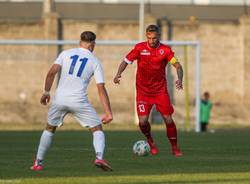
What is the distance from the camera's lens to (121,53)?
149 ft

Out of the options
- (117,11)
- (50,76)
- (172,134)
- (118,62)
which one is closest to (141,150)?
(172,134)

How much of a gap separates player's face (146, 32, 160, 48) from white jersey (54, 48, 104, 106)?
3.64 meters

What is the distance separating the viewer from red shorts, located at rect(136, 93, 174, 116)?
753 inches

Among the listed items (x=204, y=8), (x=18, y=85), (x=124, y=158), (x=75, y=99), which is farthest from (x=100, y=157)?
(x=204, y=8)

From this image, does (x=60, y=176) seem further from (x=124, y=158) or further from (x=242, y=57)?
(x=242, y=57)

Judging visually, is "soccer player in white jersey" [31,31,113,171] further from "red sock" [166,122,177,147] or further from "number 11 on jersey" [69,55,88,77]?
"red sock" [166,122,177,147]

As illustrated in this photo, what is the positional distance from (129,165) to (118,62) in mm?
31155

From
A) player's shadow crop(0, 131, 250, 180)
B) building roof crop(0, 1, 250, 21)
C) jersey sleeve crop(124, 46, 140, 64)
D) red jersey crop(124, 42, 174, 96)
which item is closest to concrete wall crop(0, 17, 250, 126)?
building roof crop(0, 1, 250, 21)

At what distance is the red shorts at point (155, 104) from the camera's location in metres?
19.1

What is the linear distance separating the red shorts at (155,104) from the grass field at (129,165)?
0.84 meters

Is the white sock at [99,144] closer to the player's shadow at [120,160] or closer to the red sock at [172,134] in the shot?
the player's shadow at [120,160]

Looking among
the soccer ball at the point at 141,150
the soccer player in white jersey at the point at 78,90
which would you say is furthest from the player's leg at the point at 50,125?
the soccer ball at the point at 141,150

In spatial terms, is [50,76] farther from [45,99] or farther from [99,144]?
[99,144]

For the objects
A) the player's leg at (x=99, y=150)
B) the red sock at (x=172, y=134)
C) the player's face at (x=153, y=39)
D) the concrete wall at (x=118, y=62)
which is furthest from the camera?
the concrete wall at (x=118, y=62)
